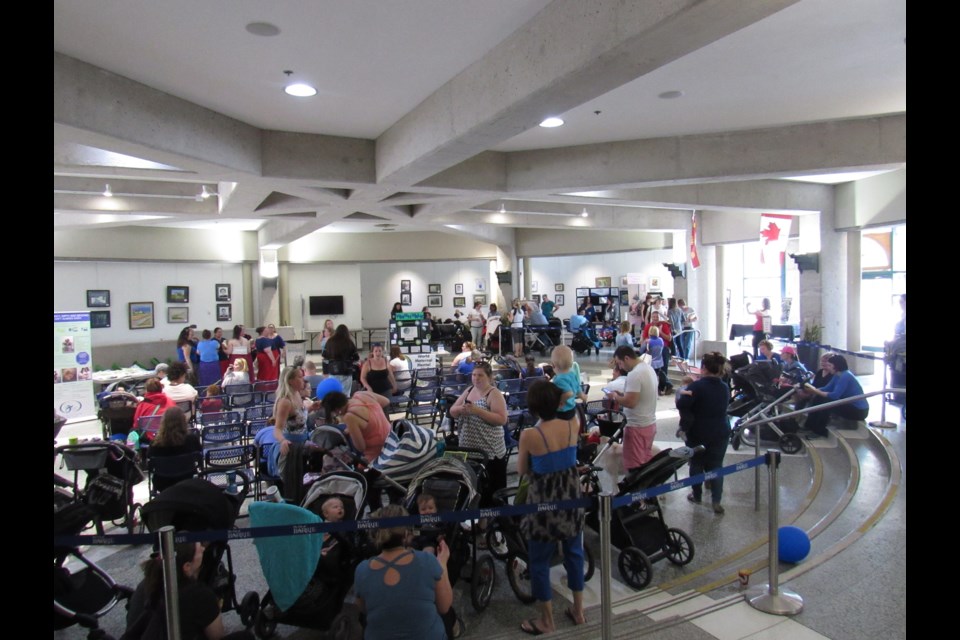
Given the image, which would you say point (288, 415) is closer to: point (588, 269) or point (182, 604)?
point (182, 604)

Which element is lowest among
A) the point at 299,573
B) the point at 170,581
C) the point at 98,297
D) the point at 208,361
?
the point at 299,573

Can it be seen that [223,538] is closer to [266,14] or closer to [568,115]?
[266,14]

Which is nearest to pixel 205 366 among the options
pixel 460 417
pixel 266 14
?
pixel 460 417

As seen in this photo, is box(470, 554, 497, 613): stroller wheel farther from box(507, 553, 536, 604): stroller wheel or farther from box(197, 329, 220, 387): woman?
box(197, 329, 220, 387): woman

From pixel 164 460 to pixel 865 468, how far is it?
6.69 metres

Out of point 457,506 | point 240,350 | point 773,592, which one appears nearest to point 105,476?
point 457,506

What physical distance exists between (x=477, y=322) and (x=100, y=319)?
424 inches

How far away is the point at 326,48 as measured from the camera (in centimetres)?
454

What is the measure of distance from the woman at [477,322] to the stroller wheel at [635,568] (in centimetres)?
1524

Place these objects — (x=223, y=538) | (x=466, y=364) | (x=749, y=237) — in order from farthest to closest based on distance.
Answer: (x=749, y=237) → (x=466, y=364) → (x=223, y=538)

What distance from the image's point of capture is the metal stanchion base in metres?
3.45

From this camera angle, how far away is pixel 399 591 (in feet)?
8.54

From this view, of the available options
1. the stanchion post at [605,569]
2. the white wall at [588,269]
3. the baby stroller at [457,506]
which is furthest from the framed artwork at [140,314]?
→ the stanchion post at [605,569]

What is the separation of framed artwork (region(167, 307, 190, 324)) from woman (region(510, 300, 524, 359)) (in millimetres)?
9551
